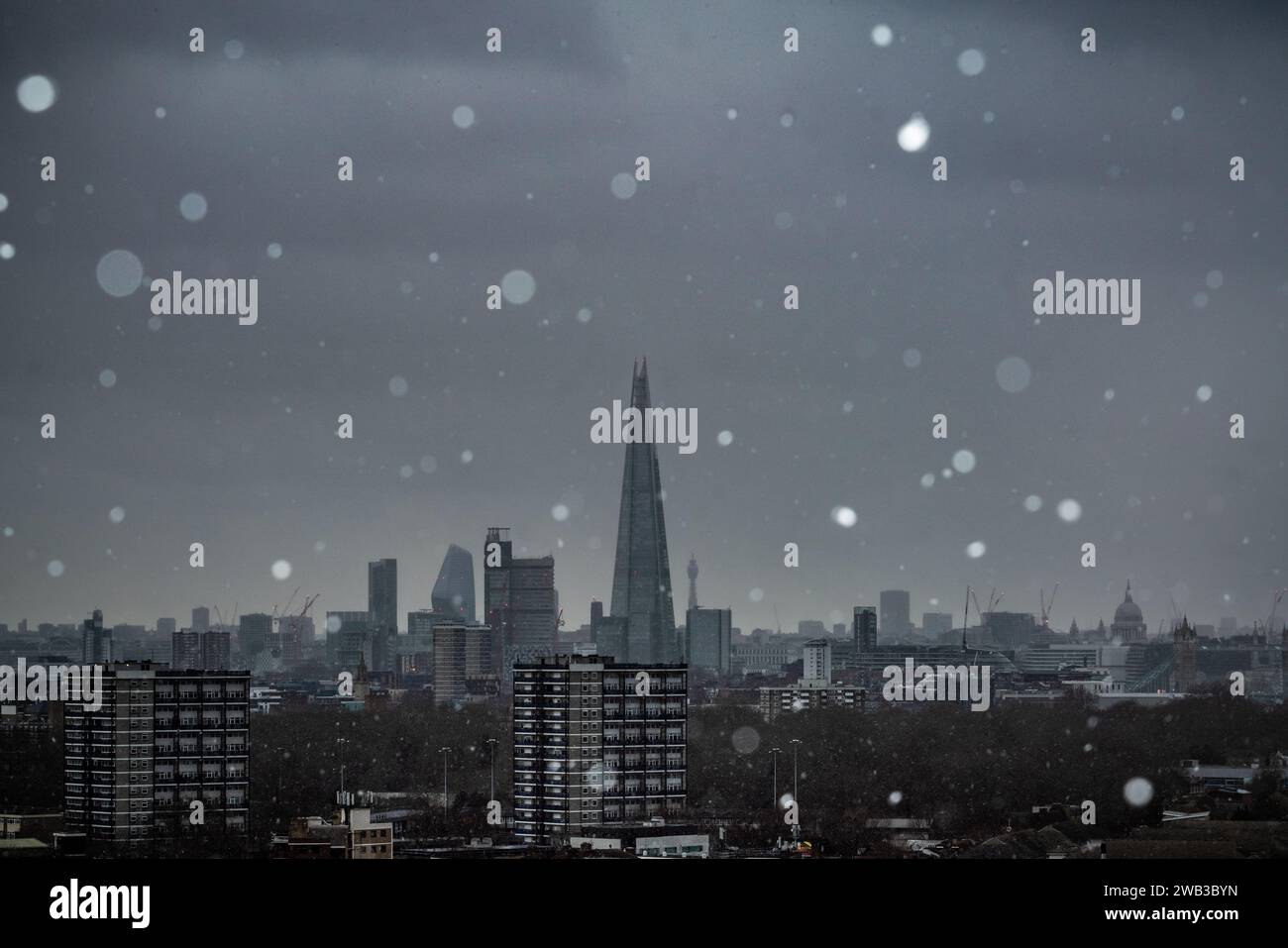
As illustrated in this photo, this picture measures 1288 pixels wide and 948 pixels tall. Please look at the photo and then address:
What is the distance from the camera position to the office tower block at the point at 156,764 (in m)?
22.9

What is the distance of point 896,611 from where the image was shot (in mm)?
32312

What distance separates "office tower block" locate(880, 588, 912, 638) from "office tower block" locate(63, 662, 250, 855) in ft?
41.2

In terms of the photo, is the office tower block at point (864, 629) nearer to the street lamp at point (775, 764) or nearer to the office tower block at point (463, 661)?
the street lamp at point (775, 764)

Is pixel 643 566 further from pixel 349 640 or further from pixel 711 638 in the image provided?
pixel 349 640

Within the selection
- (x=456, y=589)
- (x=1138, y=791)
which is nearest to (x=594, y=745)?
(x=1138, y=791)

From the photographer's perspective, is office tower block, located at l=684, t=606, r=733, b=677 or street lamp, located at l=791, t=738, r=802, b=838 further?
office tower block, located at l=684, t=606, r=733, b=677

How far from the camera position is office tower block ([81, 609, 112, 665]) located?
25086 millimetres

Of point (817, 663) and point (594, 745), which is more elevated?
point (817, 663)

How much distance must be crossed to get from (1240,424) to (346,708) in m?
19.7

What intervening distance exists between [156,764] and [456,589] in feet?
62.9

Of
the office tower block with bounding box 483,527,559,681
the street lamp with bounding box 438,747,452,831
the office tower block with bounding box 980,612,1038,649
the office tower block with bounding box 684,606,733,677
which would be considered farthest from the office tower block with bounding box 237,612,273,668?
the office tower block with bounding box 980,612,1038,649

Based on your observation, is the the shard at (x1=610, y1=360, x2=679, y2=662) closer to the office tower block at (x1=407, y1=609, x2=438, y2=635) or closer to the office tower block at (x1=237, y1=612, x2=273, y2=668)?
the office tower block at (x1=407, y1=609, x2=438, y2=635)
